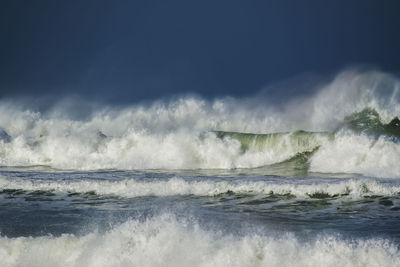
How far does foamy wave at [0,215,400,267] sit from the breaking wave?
10.9 meters

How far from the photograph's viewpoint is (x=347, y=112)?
24.6 metres

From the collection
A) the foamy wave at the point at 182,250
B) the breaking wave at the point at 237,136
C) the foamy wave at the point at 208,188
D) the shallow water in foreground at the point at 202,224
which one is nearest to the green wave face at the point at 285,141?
the breaking wave at the point at 237,136

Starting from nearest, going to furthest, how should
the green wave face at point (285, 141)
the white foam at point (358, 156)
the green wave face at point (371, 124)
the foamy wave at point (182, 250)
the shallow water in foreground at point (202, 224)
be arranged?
1. the foamy wave at point (182, 250)
2. the shallow water in foreground at point (202, 224)
3. the white foam at point (358, 156)
4. the green wave face at point (371, 124)
5. the green wave face at point (285, 141)

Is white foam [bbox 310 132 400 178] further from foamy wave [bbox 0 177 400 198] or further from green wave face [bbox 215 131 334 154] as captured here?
foamy wave [bbox 0 177 400 198]

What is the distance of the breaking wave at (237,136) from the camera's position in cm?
1955

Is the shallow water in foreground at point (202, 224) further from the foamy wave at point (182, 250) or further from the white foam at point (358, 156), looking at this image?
the white foam at point (358, 156)

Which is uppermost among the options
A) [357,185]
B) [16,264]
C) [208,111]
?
[208,111]

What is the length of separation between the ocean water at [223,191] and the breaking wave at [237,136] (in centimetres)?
9

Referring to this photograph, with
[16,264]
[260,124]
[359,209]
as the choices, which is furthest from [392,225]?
[260,124]

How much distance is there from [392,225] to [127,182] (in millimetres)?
8886

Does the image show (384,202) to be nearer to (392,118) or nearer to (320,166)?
(320,166)

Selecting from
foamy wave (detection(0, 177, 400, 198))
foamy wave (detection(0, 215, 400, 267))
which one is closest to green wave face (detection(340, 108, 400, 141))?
foamy wave (detection(0, 177, 400, 198))

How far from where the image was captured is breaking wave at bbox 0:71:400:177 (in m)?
19.5

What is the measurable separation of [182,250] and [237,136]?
19214 millimetres
